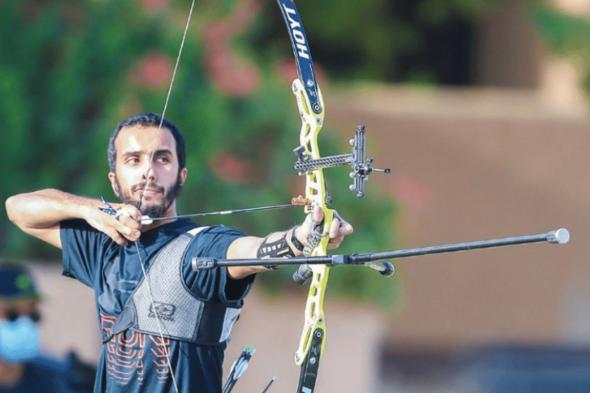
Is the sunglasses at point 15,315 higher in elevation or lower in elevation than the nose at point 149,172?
higher

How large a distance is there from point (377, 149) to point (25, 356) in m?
7.62

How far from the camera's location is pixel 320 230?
423 centimetres

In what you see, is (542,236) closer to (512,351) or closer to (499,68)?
(512,351)

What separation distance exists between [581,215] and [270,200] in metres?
4.64

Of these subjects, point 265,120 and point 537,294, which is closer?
point 265,120

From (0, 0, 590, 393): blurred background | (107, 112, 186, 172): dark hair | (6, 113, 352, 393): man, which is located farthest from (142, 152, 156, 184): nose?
(0, 0, 590, 393): blurred background

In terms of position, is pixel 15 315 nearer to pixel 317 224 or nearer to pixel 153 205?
pixel 153 205

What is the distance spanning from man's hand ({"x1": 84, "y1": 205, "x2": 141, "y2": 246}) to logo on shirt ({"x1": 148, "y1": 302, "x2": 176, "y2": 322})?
20cm

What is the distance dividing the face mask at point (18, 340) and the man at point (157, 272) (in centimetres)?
185

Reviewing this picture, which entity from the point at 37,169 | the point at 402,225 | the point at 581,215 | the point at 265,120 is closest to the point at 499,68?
the point at 581,215

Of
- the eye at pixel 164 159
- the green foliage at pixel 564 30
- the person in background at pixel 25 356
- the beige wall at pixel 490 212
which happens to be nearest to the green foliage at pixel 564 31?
the green foliage at pixel 564 30

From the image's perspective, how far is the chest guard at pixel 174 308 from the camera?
448 cm

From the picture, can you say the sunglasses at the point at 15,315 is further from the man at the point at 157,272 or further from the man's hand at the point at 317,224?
the man's hand at the point at 317,224

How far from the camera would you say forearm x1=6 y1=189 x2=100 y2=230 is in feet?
15.7
